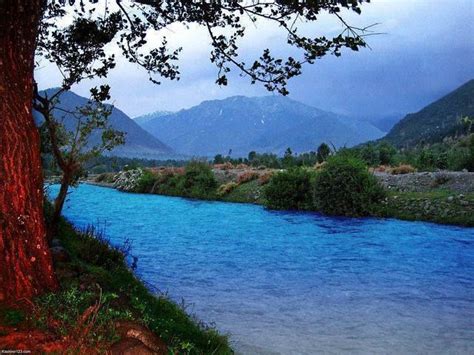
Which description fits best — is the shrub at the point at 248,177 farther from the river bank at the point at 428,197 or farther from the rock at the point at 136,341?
the rock at the point at 136,341

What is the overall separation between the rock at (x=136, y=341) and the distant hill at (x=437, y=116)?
122m

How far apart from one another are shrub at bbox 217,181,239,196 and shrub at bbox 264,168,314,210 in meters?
7.24

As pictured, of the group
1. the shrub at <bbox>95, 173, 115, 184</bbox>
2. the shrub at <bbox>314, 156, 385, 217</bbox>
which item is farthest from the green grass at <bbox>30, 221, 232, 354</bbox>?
the shrub at <bbox>95, 173, 115, 184</bbox>

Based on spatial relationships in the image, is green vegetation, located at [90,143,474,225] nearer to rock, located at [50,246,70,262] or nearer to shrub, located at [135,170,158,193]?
shrub, located at [135,170,158,193]

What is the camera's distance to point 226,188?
34.4 meters

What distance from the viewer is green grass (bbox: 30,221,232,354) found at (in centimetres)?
A: 493

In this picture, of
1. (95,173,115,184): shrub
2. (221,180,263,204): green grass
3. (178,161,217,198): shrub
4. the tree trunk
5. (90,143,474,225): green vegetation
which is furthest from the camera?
(95,173,115,184): shrub

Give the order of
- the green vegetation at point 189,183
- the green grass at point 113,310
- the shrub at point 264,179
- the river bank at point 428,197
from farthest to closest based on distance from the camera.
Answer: the green vegetation at point 189,183
the shrub at point 264,179
the river bank at point 428,197
the green grass at point 113,310

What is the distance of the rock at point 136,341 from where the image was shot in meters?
4.58

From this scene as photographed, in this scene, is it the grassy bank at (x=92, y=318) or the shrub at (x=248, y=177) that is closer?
the grassy bank at (x=92, y=318)

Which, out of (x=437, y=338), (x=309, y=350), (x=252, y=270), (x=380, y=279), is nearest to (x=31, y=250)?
(x=309, y=350)

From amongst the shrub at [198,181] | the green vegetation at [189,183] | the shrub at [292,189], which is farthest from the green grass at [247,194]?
the shrub at [292,189]

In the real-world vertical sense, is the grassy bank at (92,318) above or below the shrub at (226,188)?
below

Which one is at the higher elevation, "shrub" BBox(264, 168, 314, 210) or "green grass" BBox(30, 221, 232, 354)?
"shrub" BBox(264, 168, 314, 210)
